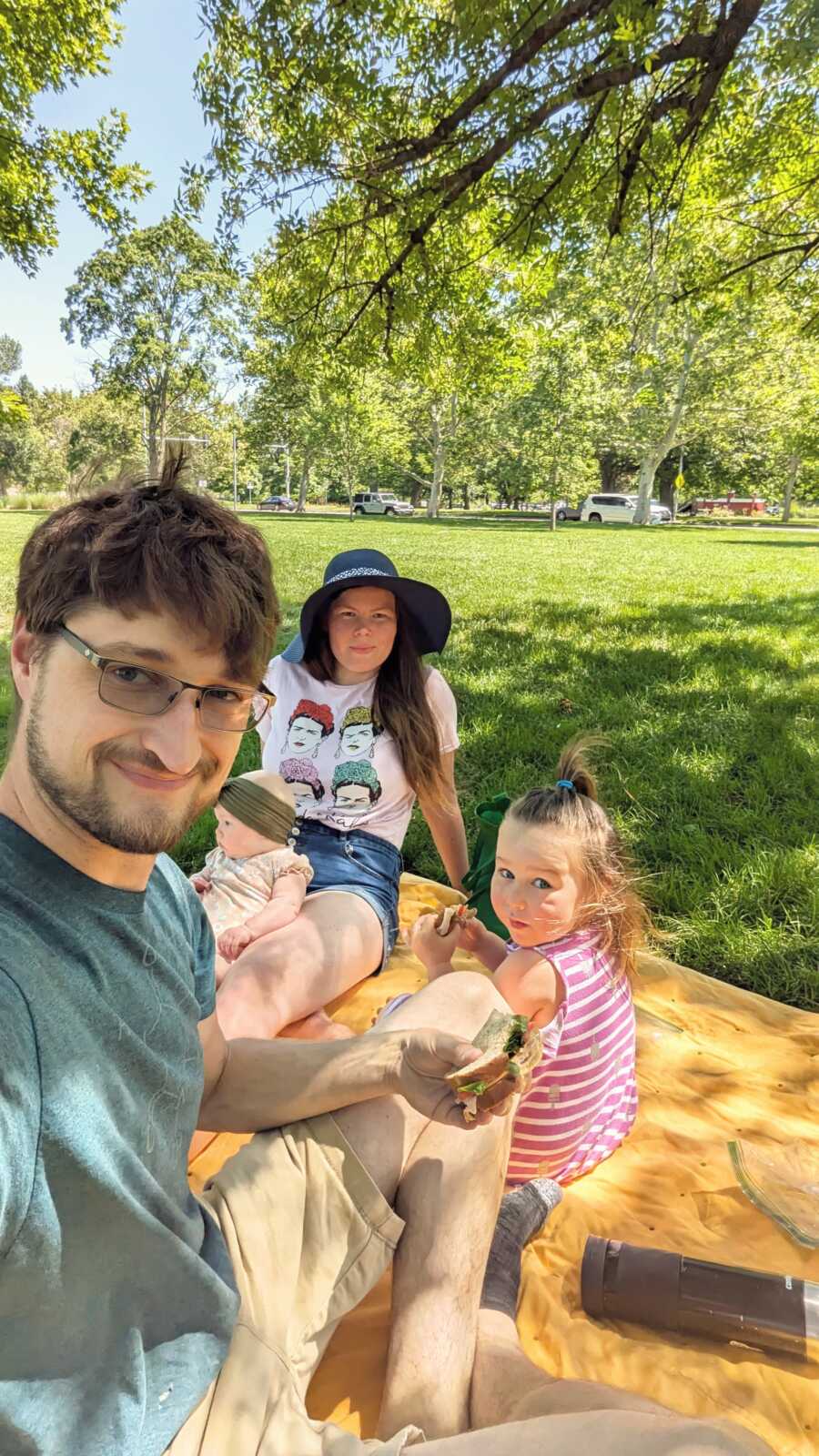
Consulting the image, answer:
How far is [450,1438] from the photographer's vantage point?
126cm

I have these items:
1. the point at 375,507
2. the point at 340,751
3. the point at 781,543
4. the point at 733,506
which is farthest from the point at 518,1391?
the point at 733,506

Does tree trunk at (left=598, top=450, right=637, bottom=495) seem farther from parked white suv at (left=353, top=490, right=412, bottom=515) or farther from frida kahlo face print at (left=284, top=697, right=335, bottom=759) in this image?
frida kahlo face print at (left=284, top=697, right=335, bottom=759)

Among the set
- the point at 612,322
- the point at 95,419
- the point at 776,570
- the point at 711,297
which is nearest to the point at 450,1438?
the point at 711,297

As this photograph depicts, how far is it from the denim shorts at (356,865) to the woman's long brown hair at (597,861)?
991 millimetres

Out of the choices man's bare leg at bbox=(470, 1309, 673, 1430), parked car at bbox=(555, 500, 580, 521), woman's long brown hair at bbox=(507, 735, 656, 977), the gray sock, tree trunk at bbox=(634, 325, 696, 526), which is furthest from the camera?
parked car at bbox=(555, 500, 580, 521)

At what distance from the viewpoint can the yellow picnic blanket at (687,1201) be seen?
181cm

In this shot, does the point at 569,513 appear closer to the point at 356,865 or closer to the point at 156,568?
the point at 356,865

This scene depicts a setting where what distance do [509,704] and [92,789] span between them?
551 centimetres

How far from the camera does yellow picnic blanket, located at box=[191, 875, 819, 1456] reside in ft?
5.92

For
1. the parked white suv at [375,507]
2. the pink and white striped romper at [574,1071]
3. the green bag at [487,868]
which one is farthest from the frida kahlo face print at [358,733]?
the parked white suv at [375,507]

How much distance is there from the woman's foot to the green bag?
0.71 metres

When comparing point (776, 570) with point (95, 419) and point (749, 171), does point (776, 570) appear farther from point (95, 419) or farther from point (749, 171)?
point (95, 419)

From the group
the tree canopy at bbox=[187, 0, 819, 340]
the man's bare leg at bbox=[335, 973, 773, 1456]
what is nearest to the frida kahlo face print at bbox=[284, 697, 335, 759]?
the man's bare leg at bbox=[335, 973, 773, 1456]

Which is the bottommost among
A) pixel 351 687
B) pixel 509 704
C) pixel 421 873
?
pixel 421 873
